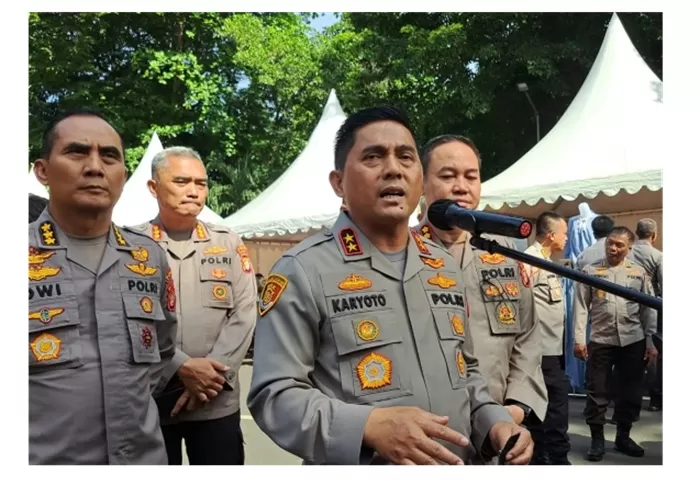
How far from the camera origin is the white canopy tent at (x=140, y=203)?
9.50 metres

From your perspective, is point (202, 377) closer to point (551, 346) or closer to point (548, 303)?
point (551, 346)

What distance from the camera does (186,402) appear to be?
2756mm

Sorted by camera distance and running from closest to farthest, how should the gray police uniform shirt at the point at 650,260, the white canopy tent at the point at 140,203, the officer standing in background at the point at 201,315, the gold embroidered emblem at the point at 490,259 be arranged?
the gold embroidered emblem at the point at 490,259 → the officer standing in background at the point at 201,315 → the gray police uniform shirt at the point at 650,260 → the white canopy tent at the point at 140,203

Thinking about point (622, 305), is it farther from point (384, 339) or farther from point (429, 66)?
point (429, 66)

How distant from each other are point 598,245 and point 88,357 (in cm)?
507

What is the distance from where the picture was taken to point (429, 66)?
10.6 meters

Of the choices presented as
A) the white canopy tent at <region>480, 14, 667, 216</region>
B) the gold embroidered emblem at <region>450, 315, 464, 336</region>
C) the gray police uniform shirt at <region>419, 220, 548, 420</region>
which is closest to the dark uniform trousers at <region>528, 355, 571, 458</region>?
the gray police uniform shirt at <region>419, 220, 548, 420</region>

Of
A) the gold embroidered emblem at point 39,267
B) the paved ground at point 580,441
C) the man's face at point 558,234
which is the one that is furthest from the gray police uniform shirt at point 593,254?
the gold embroidered emblem at point 39,267

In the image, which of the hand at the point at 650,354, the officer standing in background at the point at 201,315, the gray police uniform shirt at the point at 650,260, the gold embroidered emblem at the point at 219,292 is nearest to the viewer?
the officer standing in background at the point at 201,315

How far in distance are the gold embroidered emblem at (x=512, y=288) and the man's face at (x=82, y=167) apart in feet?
4.80

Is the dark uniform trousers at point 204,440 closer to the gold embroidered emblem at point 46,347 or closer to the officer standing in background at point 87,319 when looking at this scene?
the officer standing in background at point 87,319

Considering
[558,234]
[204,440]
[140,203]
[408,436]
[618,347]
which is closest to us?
[408,436]

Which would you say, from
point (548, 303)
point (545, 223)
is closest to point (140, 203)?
point (545, 223)
